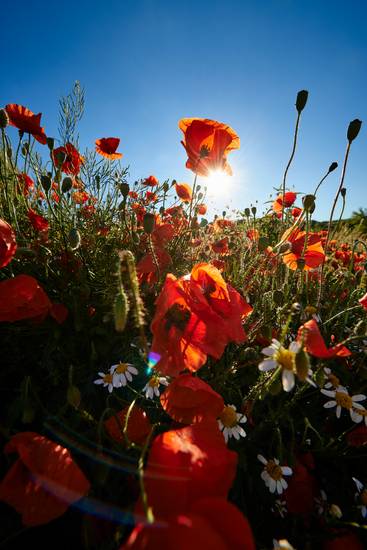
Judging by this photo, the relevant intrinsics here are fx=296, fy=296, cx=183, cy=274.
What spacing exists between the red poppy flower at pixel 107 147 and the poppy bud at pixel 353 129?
1471 millimetres

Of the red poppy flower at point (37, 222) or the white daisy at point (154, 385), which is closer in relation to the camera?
the white daisy at point (154, 385)

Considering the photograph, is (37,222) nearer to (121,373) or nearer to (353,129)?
(121,373)

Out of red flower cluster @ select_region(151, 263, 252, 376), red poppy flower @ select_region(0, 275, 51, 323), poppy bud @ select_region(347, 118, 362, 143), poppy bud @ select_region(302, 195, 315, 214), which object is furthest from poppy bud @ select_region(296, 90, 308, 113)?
red poppy flower @ select_region(0, 275, 51, 323)

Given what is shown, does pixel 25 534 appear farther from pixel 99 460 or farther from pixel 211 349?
pixel 211 349

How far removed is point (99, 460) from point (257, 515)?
61 centimetres

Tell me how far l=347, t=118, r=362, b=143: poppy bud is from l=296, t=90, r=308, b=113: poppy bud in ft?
0.74

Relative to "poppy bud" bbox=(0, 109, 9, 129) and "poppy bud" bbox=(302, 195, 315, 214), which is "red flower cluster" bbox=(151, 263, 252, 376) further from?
"poppy bud" bbox=(0, 109, 9, 129)

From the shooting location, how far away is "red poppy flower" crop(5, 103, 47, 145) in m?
1.62

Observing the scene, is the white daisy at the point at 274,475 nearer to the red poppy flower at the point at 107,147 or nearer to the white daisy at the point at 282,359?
the white daisy at the point at 282,359

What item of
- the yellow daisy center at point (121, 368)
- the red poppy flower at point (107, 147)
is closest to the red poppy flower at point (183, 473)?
the yellow daisy center at point (121, 368)

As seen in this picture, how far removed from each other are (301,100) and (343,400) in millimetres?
1299

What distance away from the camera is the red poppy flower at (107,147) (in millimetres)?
2119

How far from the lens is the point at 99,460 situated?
714 millimetres

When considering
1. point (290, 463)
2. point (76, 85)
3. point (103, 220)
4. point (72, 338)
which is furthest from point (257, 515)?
point (76, 85)
